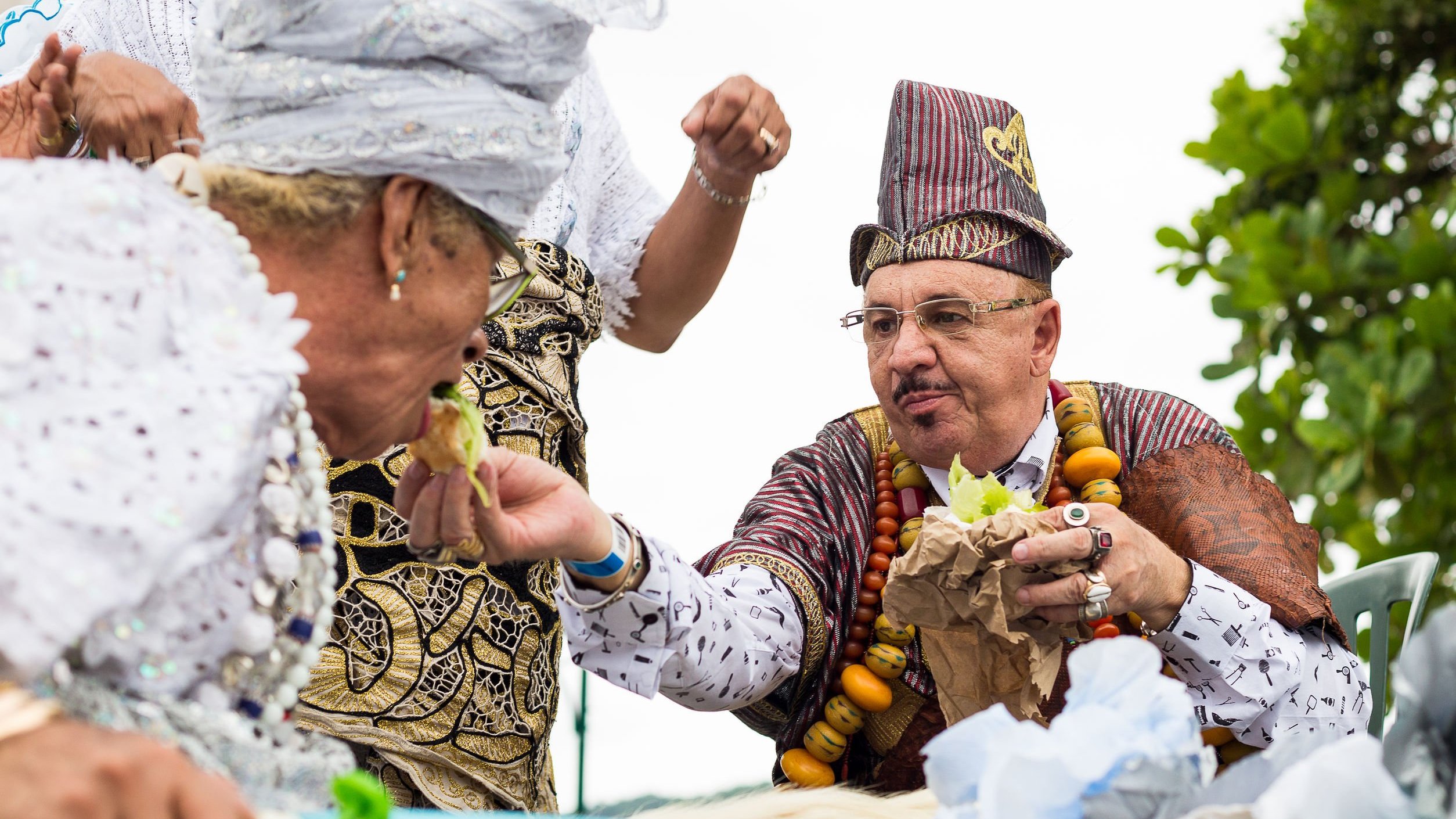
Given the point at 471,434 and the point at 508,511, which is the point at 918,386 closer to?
the point at 508,511

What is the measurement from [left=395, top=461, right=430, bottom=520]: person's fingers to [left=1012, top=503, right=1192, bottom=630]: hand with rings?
38.2 inches

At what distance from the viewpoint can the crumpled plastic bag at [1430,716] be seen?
1067 mm

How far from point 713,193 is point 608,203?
1.13 ft

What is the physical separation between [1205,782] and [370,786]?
77 centimetres

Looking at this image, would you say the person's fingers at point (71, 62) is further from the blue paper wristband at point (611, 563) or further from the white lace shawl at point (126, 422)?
Answer: the blue paper wristband at point (611, 563)

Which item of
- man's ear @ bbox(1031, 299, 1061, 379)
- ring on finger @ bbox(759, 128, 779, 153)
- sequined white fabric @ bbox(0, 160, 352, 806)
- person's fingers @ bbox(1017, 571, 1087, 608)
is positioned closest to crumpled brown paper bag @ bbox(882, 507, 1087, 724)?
person's fingers @ bbox(1017, 571, 1087, 608)

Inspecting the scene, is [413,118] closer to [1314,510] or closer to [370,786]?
[370,786]

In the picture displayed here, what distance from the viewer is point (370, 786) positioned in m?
1.10

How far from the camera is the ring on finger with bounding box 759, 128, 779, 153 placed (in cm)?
230

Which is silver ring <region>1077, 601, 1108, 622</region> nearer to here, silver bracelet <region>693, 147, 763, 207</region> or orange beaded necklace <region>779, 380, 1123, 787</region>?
orange beaded necklace <region>779, 380, 1123, 787</region>

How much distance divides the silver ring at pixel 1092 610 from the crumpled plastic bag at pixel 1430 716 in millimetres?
1144

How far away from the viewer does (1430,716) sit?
1093 millimetres

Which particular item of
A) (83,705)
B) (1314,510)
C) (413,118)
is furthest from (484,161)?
(1314,510)

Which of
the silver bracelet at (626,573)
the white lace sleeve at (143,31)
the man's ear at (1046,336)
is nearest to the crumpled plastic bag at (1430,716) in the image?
the silver bracelet at (626,573)
